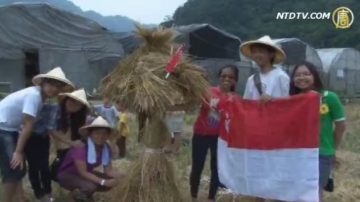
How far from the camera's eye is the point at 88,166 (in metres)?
5.39

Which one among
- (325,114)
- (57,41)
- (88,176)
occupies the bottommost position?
(88,176)

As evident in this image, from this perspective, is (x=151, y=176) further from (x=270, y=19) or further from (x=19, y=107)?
(x=270, y=19)

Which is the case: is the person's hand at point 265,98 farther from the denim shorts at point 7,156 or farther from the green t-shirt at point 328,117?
the denim shorts at point 7,156

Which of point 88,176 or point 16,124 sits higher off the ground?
point 16,124

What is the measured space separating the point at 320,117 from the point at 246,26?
3922 centimetres

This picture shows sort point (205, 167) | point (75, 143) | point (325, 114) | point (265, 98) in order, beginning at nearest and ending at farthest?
point (325, 114) → point (265, 98) → point (75, 143) → point (205, 167)

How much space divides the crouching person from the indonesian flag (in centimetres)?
132

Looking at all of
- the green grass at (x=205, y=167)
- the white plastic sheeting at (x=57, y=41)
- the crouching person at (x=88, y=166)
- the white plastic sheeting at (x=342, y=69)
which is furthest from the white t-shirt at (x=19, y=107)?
the white plastic sheeting at (x=342, y=69)

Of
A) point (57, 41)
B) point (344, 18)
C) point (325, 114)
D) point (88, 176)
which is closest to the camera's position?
point (325, 114)

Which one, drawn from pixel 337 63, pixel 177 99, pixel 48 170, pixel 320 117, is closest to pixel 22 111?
pixel 48 170

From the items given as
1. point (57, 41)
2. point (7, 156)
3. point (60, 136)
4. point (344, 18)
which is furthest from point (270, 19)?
point (7, 156)

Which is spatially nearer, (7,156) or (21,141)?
(21,141)

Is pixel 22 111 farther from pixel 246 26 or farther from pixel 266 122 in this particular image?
pixel 246 26

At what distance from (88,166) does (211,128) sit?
1233 millimetres
